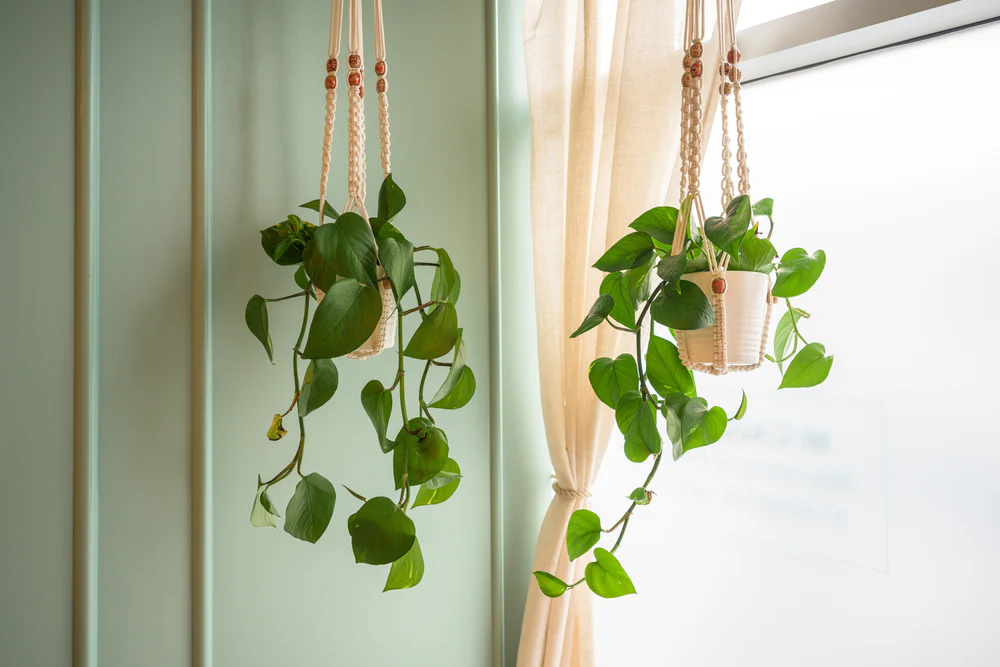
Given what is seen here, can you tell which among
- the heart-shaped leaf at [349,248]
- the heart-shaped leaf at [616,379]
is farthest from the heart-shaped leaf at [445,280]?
the heart-shaped leaf at [616,379]

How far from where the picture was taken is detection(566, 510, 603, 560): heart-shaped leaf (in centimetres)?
74

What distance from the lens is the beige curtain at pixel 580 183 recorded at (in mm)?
997

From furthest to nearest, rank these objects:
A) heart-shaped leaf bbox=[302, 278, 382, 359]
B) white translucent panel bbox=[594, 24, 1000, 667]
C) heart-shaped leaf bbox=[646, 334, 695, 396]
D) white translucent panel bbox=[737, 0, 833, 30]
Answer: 1. white translucent panel bbox=[737, 0, 833, 30]
2. white translucent panel bbox=[594, 24, 1000, 667]
3. heart-shaped leaf bbox=[646, 334, 695, 396]
4. heart-shaped leaf bbox=[302, 278, 382, 359]

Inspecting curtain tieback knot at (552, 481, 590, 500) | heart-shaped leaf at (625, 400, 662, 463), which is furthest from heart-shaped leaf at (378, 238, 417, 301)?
curtain tieback knot at (552, 481, 590, 500)

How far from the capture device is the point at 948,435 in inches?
33.2

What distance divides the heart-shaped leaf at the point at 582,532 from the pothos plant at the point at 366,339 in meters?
0.17

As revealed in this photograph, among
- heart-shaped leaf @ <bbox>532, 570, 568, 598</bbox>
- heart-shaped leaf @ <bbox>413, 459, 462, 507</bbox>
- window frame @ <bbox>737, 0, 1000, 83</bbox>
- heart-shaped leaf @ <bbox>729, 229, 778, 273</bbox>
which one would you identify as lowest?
heart-shaped leaf @ <bbox>532, 570, 568, 598</bbox>

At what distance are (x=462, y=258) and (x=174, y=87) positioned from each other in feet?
1.90

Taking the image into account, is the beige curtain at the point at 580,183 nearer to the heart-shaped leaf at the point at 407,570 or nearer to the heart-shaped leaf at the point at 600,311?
the heart-shaped leaf at the point at 600,311

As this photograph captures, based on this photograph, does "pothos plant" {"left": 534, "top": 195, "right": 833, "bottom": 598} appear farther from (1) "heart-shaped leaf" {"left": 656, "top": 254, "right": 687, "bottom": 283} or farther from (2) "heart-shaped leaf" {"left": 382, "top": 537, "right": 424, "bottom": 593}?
(2) "heart-shaped leaf" {"left": 382, "top": 537, "right": 424, "bottom": 593}

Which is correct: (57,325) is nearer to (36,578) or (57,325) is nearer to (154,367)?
(154,367)

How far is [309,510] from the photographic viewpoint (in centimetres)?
74

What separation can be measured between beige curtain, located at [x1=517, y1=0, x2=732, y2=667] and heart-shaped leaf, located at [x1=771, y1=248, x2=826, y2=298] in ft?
1.14

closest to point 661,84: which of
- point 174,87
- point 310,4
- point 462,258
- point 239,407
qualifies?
point 462,258
